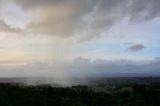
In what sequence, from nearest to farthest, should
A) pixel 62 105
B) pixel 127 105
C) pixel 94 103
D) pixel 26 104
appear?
pixel 26 104
pixel 62 105
pixel 127 105
pixel 94 103

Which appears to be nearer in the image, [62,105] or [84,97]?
[62,105]

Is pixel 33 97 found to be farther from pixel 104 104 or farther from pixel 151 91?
pixel 151 91

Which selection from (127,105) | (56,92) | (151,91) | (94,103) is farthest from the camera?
(56,92)

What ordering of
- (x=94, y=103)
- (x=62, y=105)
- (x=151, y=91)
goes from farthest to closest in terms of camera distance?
1. (x=151, y=91)
2. (x=94, y=103)
3. (x=62, y=105)

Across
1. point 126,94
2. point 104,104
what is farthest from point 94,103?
point 126,94

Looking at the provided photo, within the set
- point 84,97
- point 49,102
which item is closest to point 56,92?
point 84,97

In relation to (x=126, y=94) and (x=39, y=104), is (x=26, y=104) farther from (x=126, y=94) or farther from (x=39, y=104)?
(x=126, y=94)

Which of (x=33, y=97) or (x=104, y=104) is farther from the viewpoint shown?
(x=104, y=104)

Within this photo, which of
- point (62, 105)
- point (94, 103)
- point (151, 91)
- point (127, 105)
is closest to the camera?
point (62, 105)
